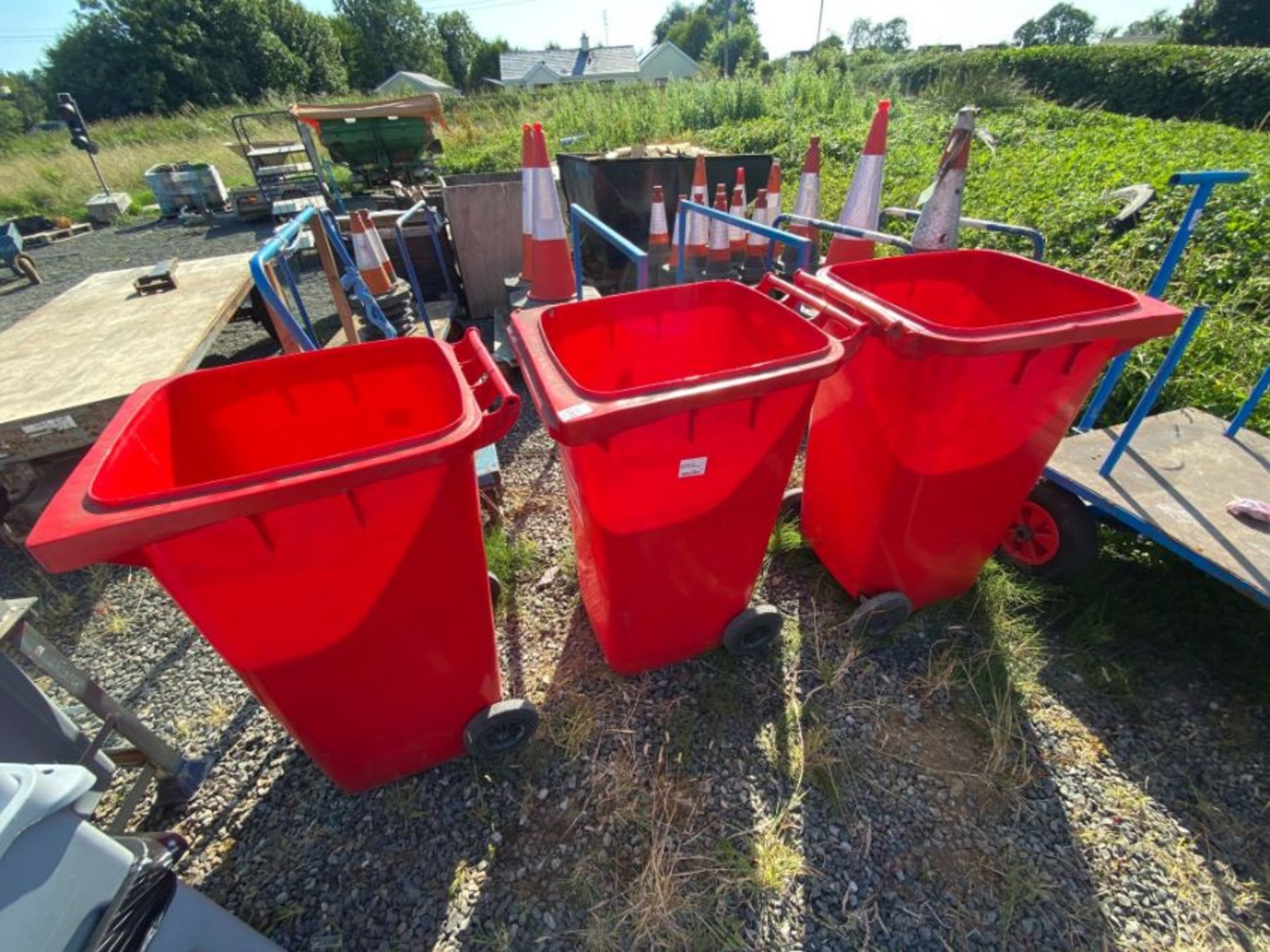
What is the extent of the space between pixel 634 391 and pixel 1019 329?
1196 millimetres

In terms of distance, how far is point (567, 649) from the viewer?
2381 millimetres

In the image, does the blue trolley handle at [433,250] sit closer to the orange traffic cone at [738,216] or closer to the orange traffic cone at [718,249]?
the orange traffic cone at [718,249]

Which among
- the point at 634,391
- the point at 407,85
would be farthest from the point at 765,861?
the point at 407,85

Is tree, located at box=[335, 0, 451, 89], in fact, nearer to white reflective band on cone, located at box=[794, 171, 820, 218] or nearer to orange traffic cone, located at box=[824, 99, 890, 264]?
white reflective band on cone, located at box=[794, 171, 820, 218]

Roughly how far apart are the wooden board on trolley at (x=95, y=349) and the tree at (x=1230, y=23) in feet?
194

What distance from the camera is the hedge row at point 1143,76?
49.5 feet

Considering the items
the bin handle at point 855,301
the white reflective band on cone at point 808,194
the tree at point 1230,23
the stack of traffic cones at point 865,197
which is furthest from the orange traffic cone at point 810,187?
the tree at point 1230,23

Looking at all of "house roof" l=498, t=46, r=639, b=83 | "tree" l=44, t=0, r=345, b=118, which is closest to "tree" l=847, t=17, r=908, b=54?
"house roof" l=498, t=46, r=639, b=83

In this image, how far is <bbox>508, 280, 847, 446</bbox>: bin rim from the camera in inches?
51.2

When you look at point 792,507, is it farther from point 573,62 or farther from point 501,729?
point 573,62

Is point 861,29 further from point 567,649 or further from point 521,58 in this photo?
point 567,649

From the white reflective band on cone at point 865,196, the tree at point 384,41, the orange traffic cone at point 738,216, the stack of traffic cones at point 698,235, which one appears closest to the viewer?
the white reflective band on cone at point 865,196

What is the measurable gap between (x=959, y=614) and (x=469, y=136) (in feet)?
59.9

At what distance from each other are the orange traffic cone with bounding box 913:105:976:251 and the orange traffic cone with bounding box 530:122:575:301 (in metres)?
2.45
